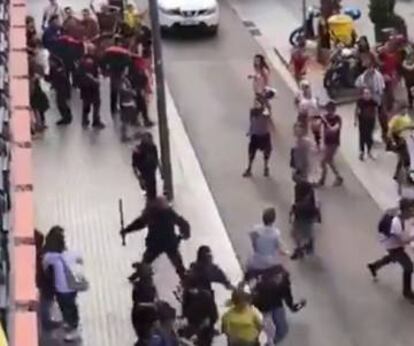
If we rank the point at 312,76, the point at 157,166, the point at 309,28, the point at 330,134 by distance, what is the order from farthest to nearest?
the point at 309,28, the point at 312,76, the point at 330,134, the point at 157,166

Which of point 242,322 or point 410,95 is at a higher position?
point 242,322

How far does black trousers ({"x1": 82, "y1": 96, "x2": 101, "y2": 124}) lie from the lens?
83.4 ft

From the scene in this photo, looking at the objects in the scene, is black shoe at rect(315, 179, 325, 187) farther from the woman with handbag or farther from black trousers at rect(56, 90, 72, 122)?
the woman with handbag

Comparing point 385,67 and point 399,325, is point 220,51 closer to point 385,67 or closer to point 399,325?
point 385,67

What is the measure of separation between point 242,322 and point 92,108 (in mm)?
11551

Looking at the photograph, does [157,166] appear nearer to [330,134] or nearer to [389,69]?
[330,134]

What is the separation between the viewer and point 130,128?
84.4 ft

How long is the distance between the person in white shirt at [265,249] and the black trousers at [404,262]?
1660 millimetres

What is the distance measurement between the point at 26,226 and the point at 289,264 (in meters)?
7.15

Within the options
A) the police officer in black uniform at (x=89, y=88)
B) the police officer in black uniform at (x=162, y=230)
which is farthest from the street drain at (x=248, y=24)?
the police officer in black uniform at (x=162, y=230)

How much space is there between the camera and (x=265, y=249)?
16.8m

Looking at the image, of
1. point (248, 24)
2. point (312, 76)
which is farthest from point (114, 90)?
point (248, 24)

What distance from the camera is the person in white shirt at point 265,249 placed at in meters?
16.7

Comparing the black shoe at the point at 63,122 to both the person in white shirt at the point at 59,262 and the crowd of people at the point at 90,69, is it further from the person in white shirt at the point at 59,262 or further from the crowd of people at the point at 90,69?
the person in white shirt at the point at 59,262
